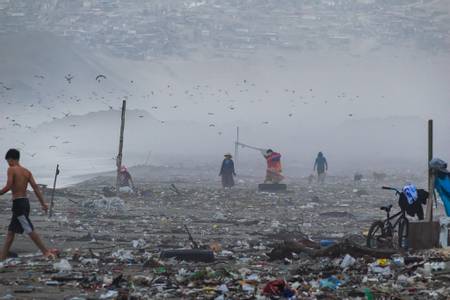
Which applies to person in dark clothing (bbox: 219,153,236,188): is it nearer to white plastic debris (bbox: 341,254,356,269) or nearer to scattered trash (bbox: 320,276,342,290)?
white plastic debris (bbox: 341,254,356,269)

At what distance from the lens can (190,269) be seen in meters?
9.27

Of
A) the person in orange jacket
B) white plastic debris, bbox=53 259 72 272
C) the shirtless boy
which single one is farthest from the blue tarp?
the person in orange jacket

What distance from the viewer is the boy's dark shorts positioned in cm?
962

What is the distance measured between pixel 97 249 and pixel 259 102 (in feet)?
359

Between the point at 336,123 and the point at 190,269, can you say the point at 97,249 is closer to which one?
the point at 190,269

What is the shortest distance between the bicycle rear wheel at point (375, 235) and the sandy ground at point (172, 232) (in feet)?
3.62

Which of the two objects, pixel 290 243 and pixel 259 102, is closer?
pixel 290 243

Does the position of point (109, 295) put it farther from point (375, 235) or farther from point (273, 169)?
point (273, 169)

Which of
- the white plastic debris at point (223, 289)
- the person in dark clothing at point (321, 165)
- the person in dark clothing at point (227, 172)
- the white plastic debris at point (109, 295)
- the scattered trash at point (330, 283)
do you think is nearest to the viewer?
the white plastic debris at point (109, 295)

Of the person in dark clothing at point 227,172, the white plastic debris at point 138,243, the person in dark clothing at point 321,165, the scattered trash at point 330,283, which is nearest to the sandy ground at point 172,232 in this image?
the white plastic debris at point 138,243

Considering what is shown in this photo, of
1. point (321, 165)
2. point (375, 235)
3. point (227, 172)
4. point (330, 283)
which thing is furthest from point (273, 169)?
point (330, 283)

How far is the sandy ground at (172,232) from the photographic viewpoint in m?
8.14

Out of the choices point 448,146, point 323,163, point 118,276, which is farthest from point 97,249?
point 448,146

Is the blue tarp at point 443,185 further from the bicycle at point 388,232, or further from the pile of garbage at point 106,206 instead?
the pile of garbage at point 106,206
